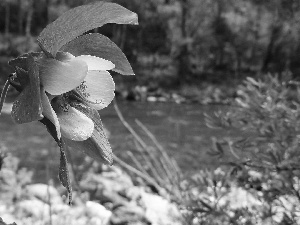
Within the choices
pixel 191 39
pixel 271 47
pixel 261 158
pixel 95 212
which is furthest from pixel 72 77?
pixel 271 47

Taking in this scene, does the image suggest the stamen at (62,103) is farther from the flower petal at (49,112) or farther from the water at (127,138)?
the water at (127,138)

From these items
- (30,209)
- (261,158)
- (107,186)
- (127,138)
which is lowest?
(127,138)

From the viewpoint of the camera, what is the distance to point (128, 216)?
2307mm

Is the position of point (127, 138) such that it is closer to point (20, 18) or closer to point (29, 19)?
point (29, 19)

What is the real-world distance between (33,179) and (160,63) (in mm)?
17353

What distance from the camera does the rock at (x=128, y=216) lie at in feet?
7.37

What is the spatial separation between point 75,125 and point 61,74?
4 cm

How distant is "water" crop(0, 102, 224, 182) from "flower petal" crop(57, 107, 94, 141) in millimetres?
3306

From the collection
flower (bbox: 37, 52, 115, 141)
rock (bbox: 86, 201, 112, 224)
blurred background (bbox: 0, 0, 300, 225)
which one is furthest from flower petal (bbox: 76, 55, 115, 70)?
blurred background (bbox: 0, 0, 300, 225)

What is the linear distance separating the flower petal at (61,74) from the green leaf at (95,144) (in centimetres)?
3

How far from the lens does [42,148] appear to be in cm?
569

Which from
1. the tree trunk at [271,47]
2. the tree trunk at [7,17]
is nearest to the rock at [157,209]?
the tree trunk at [7,17]

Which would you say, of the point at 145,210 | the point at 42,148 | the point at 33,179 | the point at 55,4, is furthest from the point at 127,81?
the point at 145,210

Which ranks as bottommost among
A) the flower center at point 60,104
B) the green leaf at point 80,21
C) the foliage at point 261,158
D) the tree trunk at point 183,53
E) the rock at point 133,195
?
the tree trunk at point 183,53
